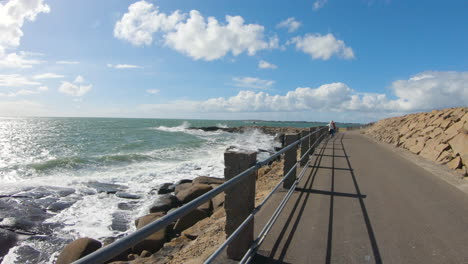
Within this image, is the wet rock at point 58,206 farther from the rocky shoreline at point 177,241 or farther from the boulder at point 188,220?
the boulder at point 188,220

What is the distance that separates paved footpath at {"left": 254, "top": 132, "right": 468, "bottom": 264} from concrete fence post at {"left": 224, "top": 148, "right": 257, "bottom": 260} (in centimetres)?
26

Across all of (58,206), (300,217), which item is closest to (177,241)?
(300,217)

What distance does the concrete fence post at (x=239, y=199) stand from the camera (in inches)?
111

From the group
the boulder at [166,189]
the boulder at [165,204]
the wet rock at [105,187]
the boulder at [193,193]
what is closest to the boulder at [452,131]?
the boulder at [193,193]

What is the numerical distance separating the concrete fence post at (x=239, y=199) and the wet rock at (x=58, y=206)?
9.15 m

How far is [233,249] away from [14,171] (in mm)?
19349

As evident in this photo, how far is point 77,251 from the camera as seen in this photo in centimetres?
587

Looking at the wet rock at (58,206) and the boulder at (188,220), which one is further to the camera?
the wet rock at (58,206)

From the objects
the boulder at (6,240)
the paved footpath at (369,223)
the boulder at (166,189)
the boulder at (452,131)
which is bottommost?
the boulder at (6,240)

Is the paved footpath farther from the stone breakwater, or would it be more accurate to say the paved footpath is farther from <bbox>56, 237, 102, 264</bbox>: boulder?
<bbox>56, 237, 102, 264</bbox>: boulder

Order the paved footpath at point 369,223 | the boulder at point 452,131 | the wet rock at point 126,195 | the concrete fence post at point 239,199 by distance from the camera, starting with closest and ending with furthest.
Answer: the concrete fence post at point 239,199 → the paved footpath at point 369,223 → the boulder at point 452,131 → the wet rock at point 126,195

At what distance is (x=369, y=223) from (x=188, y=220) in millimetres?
4384

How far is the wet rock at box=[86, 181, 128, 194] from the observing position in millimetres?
12057

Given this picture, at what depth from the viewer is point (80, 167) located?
711 inches
